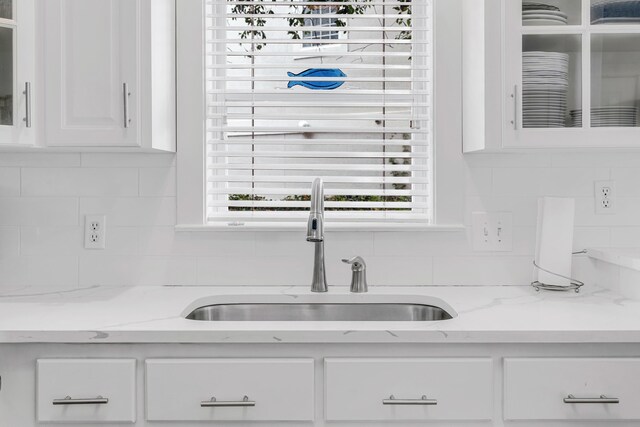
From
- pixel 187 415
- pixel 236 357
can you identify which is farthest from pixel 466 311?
pixel 187 415

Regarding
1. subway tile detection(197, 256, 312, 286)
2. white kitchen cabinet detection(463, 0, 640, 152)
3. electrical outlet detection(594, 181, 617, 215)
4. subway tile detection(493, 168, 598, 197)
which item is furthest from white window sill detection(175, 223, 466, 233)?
electrical outlet detection(594, 181, 617, 215)

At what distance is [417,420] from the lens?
1397 millimetres

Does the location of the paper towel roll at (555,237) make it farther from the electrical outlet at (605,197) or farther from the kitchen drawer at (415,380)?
the kitchen drawer at (415,380)

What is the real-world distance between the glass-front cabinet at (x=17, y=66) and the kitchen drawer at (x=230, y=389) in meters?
0.86

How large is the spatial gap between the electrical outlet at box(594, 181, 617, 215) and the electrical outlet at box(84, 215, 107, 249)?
1.81 meters

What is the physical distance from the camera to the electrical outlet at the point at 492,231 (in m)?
2.04

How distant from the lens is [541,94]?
172 centimetres

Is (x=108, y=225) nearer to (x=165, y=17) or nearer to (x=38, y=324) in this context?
(x=38, y=324)

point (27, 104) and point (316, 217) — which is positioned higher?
point (27, 104)

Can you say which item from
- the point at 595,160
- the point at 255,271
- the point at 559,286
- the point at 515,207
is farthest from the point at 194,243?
the point at 595,160

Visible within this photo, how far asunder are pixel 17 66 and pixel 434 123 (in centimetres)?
139

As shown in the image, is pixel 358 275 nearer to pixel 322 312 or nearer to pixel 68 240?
pixel 322 312

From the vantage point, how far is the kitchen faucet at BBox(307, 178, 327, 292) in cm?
183

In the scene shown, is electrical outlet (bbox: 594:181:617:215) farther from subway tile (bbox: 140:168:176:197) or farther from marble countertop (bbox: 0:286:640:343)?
subway tile (bbox: 140:168:176:197)
